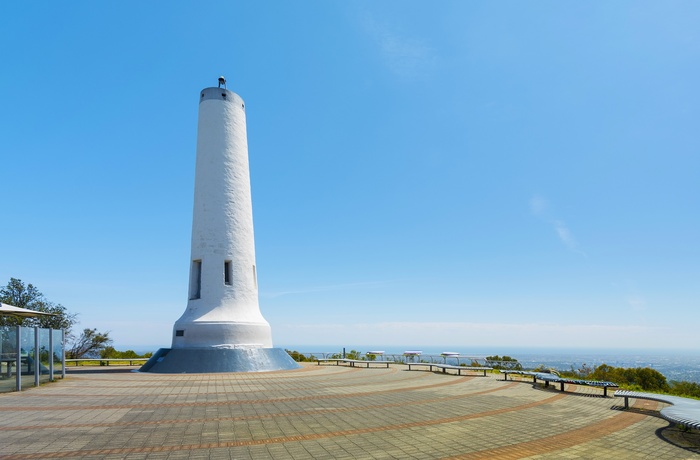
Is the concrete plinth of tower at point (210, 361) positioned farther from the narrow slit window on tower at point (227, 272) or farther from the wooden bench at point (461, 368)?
the wooden bench at point (461, 368)

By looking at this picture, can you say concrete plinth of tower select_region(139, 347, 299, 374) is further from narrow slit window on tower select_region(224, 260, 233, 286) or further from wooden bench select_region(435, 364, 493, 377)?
wooden bench select_region(435, 364, 493, 377)

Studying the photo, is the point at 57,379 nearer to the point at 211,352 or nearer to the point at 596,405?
the point at 211,352

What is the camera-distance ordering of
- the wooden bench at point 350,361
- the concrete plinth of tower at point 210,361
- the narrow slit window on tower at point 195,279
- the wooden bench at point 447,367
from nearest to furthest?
the concrete plinth of tower at point 210,361
the wooden bench at point 447,367
the narrow slit window on tower at point 195,279
the wooden bench at point 350,361

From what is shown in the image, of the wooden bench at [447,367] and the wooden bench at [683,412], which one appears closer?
the wooden bench at [683,412]

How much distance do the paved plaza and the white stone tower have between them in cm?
632

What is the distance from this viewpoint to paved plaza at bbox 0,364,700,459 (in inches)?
278

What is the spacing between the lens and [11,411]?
10.3 meters

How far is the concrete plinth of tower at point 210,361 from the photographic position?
780 inches

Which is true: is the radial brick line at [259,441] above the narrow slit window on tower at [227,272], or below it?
below

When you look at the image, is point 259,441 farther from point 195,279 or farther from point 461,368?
point 461,368

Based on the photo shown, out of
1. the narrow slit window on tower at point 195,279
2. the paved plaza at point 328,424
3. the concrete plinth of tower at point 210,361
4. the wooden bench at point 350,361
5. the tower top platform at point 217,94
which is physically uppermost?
the tower top platform at point 217,94

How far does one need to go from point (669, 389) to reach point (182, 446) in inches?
730

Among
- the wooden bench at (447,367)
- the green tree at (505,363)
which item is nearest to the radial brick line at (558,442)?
the wooden bench at (447,367)

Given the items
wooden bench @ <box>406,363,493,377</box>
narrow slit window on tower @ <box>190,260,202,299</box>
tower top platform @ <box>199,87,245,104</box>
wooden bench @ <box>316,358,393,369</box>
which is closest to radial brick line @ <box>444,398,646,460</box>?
wooden bench @ <box>406,363,493,377</box>
